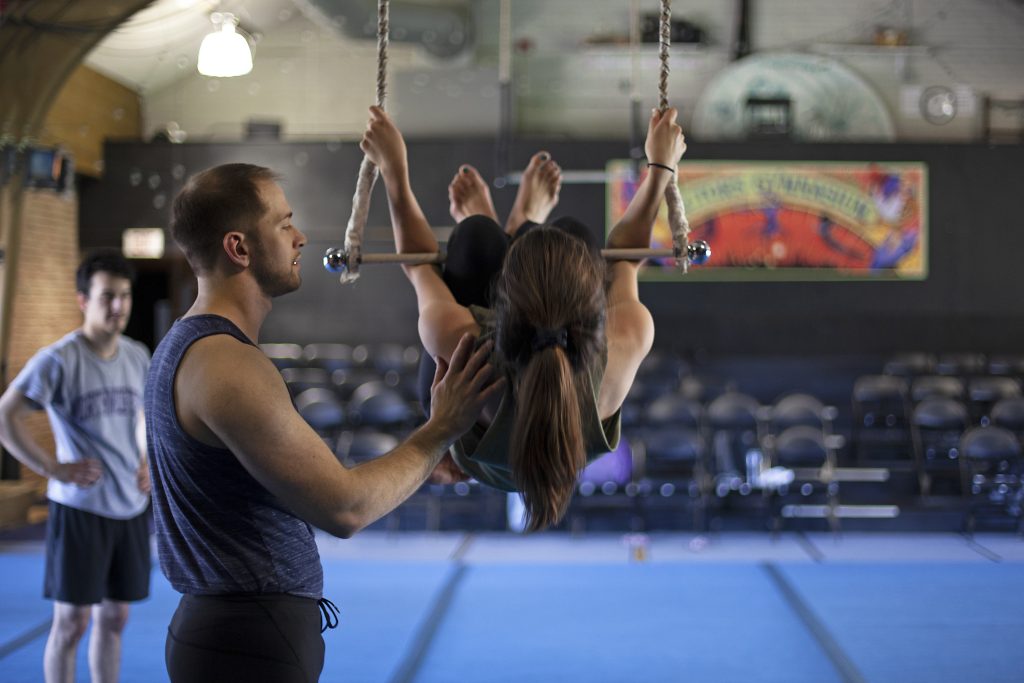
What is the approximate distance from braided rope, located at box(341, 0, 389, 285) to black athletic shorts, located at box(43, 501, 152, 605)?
1.52m

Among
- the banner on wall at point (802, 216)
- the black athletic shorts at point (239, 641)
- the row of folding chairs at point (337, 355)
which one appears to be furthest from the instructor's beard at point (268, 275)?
the banner on wall at point (802, 216)

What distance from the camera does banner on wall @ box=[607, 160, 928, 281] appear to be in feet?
29.6

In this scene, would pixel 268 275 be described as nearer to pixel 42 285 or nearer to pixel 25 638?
pixel 25 638

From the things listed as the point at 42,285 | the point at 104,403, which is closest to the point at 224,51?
the point at 42,285

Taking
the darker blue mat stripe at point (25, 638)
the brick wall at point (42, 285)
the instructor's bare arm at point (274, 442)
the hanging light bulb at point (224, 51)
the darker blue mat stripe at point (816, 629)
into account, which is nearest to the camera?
the instructor's bare arm at point (274, 442)

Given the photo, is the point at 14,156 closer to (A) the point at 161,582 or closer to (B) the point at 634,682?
(A) the point at 161,582

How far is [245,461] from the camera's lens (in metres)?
1.65

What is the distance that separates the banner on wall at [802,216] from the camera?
901cm

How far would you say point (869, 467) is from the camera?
768cm

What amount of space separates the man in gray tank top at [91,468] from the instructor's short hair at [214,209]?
170cm

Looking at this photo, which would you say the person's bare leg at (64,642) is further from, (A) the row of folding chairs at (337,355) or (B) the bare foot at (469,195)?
(A) the row of folding chairs at (337,355)

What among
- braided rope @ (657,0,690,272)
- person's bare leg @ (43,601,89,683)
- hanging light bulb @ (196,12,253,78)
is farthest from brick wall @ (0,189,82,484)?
braided rope @ (657,0,690,272)

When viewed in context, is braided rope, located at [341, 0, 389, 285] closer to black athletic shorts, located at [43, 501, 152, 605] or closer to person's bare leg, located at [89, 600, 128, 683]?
black athletic shorts, located at [43, 501, 152, 605]

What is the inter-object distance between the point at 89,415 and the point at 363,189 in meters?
1.53
